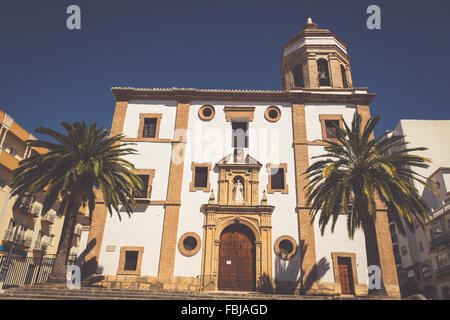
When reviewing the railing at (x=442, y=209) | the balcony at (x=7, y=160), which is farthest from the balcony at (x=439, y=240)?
the balcony at (x=7, y=160)

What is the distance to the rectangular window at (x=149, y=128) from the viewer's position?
23.1 m

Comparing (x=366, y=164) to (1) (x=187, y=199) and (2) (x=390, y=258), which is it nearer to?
(2) (x=390, y=258)

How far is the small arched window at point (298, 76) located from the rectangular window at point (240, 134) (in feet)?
22.5

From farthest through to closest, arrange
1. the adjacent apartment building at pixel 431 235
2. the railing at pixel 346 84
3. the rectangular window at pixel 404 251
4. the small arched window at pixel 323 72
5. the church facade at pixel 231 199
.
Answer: the rectangular window at pixel 404 251 < the adjacent apartment building at pixel 431 235 < the small arched window at pixel 323 72 < the railing at pixel 346 84 < the church facade at pixel 231 199

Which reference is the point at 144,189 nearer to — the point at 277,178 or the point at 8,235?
the point at 277,178

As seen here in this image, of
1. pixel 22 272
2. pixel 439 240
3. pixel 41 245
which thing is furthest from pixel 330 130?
pixel 41 245

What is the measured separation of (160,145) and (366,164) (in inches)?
537

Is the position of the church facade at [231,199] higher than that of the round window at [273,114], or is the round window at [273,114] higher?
the round window at [273,114]

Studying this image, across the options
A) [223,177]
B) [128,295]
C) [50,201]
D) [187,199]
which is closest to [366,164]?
[223,177]

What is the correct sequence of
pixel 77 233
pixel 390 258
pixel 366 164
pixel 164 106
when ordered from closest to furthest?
pixel 366 164 → pixel 390 258 → pixel 164 106 → pixel 77 233

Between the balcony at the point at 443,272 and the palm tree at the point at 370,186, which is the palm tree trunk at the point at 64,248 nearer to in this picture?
the palm tree at the point at 370,186

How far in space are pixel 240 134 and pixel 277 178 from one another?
430 centimetres

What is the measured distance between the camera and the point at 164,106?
23.9m

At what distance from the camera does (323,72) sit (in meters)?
26.1
